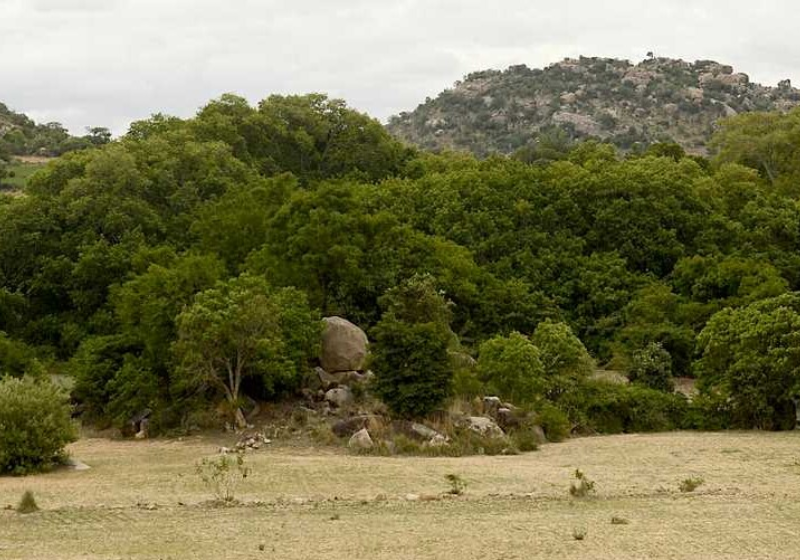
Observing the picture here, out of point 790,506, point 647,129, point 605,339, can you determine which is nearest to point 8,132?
point 647,129

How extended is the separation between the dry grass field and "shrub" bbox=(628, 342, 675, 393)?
7.62 meters

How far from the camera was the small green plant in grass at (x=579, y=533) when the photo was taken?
15453 mm

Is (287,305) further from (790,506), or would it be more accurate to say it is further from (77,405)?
(790,506)

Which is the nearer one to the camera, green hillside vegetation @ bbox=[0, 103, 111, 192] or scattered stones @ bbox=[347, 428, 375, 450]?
scattered stones @ bbox=[347, 428, 375, 450]

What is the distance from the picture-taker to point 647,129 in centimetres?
12288

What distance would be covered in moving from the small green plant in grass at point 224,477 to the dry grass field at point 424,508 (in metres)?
0.27

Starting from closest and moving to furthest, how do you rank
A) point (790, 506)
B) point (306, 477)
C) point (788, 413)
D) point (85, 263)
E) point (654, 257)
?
point (790, 506) → point (306, 477) → point (788, 413) → point (85, 263) → point (654, 257)

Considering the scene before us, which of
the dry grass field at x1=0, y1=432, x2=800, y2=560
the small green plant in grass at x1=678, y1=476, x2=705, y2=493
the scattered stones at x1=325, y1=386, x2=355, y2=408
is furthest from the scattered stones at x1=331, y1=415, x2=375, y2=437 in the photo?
the small green plant in grass at x1=678, y1=476, x2=705, y2=493

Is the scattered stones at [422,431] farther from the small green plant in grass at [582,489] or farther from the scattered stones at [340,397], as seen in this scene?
the small green plant in grass at [582,489]

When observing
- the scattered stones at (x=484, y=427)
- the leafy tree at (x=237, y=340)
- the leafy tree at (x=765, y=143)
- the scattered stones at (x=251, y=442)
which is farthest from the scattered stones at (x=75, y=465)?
the leafy tree at (x=765, y=143)

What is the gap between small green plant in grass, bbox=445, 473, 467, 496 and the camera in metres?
19.9

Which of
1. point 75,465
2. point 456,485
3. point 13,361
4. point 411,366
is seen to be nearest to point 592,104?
point 411,366

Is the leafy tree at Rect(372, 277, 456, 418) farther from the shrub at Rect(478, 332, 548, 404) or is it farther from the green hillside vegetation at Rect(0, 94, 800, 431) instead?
the shrub at Rect(478, 332, 548, 404)

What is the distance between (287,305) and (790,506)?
1857 centimetres
